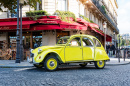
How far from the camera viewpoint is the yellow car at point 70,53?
28.6 ft

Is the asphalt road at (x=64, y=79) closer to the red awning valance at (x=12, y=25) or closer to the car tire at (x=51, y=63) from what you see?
the car tire at (x=51, y=63)

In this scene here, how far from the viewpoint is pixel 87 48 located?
9500mm

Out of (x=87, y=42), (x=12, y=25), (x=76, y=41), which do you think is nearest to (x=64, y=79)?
(x=76, y=41)

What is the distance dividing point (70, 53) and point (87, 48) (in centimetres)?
98

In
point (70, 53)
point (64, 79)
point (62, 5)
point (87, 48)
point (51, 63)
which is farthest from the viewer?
point (62, 5)

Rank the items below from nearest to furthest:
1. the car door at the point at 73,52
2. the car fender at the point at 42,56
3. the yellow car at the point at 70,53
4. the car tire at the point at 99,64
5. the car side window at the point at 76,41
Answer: the car fender at the point at 42,56 < the yellow car at the point at 70,53 < the car door at the point at 73,52 < the car side window at the point at 76,41 < the car tire at the point at 99,64

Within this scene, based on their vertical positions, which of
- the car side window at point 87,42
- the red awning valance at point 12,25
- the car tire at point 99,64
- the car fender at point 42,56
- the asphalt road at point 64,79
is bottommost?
the asphalt road at point 64,79

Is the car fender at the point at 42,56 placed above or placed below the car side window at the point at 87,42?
below

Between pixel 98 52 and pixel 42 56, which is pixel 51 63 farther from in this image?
pixel 98 52

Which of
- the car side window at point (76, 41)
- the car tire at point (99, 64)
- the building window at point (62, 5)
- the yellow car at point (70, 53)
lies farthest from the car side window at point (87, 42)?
the building window at point (62, 5)

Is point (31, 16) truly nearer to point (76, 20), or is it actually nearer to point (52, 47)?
point (76, 20)

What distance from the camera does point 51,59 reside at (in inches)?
343

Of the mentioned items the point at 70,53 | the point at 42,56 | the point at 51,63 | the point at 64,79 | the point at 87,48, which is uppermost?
the point at 87,48

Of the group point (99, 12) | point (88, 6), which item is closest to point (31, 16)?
point (88, 6)
